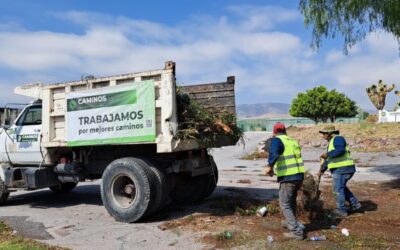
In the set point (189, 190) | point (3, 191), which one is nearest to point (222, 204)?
point (189, 190)

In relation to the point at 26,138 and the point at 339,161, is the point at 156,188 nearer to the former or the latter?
the point at 339,161

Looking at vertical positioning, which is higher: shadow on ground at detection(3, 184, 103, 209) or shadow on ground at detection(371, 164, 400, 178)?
shadow on ground at detection(371, 164, 400, 178)

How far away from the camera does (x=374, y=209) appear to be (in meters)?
8.48

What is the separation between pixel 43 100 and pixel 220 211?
407 cm

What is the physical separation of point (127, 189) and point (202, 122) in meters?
1.76

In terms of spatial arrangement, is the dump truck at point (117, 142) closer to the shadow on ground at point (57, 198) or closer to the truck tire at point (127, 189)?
the truck tire at point (127, 189)

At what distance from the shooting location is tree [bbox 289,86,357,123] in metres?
60.3

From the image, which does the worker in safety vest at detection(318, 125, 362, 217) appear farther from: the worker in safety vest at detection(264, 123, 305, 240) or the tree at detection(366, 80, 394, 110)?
the tree at detection(366, 80, 394, 110)

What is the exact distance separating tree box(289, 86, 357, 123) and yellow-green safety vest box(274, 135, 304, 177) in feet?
181

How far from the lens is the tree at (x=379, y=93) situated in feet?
156

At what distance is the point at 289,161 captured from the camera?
6.73 m

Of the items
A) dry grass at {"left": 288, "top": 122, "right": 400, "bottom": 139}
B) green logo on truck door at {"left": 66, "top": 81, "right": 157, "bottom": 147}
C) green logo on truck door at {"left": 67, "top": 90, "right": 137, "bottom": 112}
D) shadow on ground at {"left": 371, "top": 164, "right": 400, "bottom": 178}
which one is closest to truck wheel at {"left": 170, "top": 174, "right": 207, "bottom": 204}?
green logo on truck door at {"left": 66, "top": 81, "right": 157, "bottom": 147}

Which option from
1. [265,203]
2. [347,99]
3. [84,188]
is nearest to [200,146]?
[265,203]

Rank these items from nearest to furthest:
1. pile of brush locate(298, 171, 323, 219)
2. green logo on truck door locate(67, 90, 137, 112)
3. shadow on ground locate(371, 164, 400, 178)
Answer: pile of brush locate(298, 171, 323, 219) → green logo on truck door locate(67, 90, 137, 112) → shadow on ground locate(371, 164, 400, 178)
